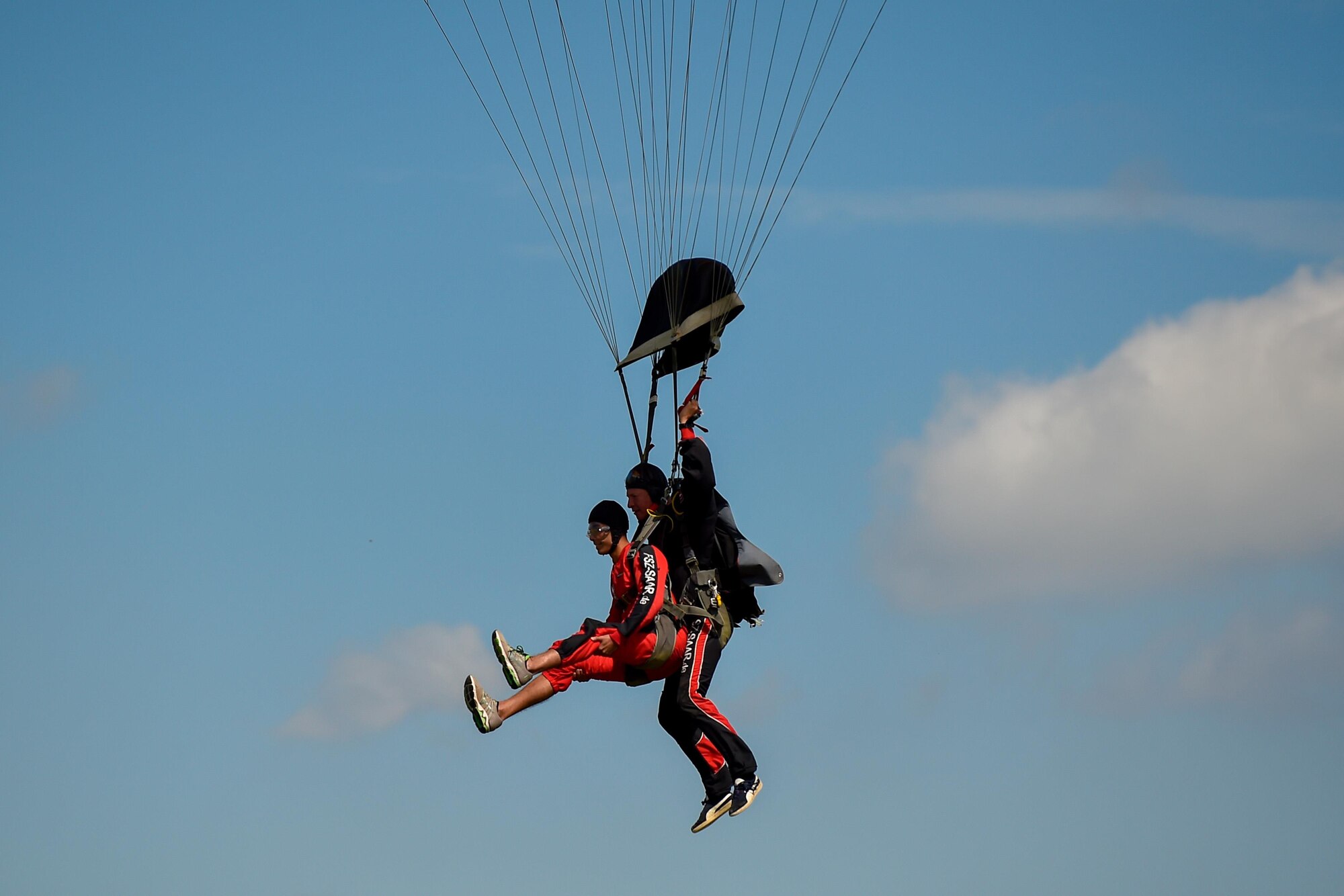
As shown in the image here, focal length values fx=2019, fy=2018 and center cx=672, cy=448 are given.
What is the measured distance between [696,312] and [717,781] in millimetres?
3090

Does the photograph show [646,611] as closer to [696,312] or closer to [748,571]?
[748,571]

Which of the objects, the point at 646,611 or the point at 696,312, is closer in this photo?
the point at 646,611

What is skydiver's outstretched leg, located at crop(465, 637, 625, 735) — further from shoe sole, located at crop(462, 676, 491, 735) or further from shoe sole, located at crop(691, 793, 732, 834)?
shoe sole, located at crop(691, 793, 732, 834)

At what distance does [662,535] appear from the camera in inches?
516

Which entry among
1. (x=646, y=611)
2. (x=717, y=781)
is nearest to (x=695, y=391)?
(x=646, y=611)

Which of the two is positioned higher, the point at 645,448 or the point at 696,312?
the point at 696,312

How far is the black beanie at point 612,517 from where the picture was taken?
12695 mm

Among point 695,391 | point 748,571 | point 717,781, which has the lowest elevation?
point 717,781

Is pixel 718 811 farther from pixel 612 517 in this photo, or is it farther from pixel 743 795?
pixel 612 517

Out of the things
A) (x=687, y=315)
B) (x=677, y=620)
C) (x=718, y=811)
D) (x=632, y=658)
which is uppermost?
(x=687, y=315)

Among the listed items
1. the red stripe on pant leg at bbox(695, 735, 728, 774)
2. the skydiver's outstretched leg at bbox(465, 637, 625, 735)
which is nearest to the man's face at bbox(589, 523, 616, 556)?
the skydiver's outstretched leg at bbox(465, 637, 625, 735)

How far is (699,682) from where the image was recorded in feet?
43.0

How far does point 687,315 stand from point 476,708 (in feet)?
10.1

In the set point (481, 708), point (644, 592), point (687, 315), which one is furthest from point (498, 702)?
point (687, 315)
